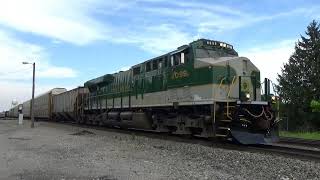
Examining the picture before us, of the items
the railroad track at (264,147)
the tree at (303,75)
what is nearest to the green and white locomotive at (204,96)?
the railroad track at (264,147)

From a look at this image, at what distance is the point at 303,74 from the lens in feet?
213

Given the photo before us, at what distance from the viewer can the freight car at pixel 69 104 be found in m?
39.1

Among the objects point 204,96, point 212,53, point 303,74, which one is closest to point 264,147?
point 204,96

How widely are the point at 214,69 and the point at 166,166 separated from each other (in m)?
7.00

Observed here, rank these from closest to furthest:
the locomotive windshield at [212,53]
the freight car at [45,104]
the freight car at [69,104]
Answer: the locomotive windshield at [212,53] → the freight car at [69,104] → the freight car at [45,104]

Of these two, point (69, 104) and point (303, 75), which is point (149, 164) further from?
point (303, 75)

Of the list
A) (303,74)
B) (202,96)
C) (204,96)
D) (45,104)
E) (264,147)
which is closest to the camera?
(264,147)

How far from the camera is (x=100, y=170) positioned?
37.0ft

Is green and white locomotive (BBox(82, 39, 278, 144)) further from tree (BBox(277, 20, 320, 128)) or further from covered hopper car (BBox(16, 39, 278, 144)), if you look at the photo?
tree (BBox(277, 20, 320, 128))

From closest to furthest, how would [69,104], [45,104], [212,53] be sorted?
1. [212,53]
2. [69,104]
3. [45,104]

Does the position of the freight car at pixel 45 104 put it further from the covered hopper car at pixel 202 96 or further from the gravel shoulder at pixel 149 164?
the gravel shoulder at pixel 149 164

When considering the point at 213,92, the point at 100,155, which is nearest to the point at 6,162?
the point at 100,155

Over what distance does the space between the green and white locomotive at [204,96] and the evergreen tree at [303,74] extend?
41170 mm

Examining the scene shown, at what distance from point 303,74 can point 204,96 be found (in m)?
49.9
